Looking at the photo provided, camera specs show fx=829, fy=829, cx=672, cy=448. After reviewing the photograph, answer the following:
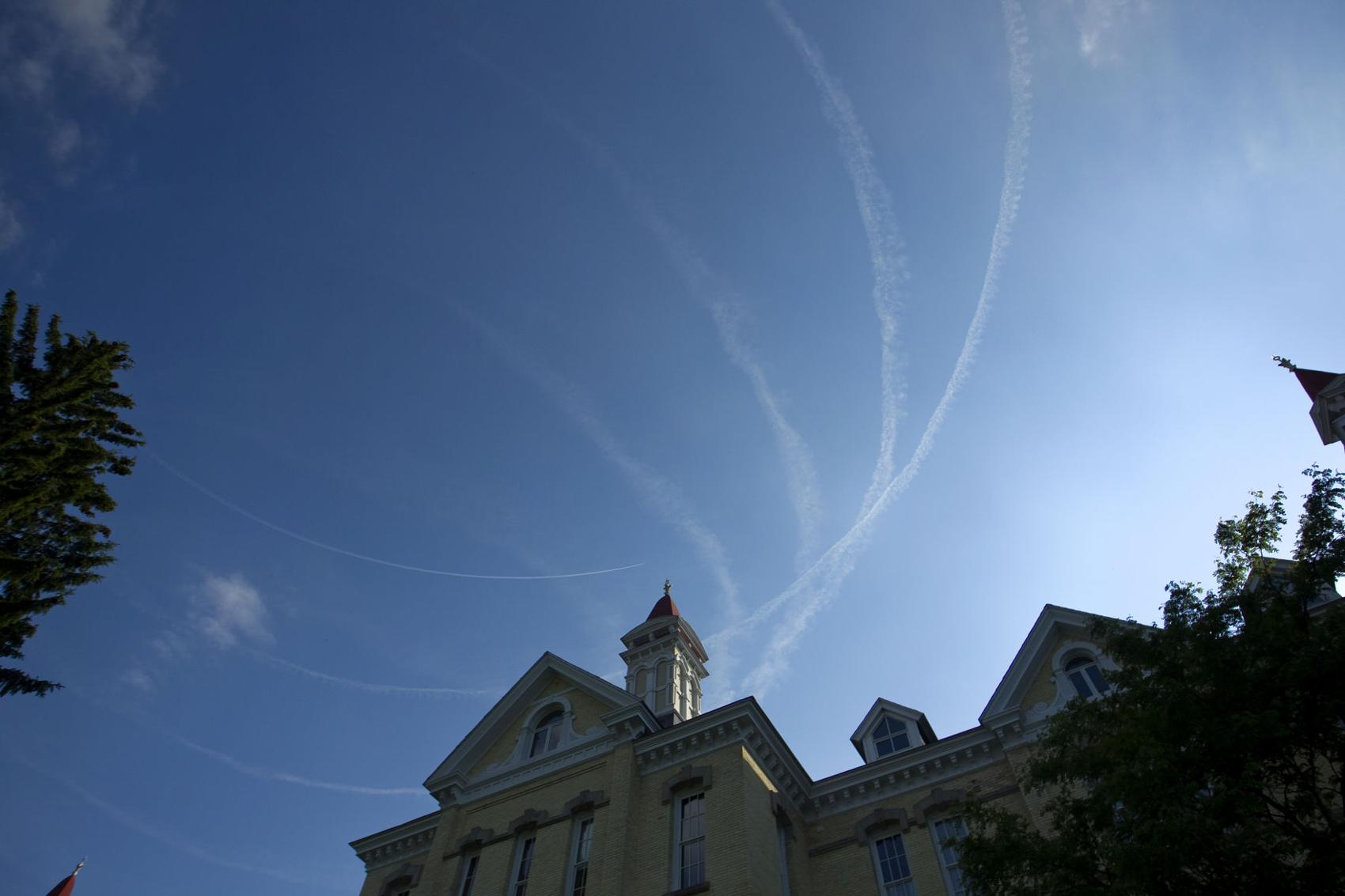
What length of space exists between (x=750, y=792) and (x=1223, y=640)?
41.3 feet

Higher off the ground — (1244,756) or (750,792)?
(750,792)

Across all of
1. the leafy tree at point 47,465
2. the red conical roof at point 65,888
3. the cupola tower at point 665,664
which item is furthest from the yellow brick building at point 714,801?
the red conical roof at point 65,888

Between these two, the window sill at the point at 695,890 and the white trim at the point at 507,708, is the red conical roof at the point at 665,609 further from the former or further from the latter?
A: the window sill at the point at 695,890

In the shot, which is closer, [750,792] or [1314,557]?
[1314,557]

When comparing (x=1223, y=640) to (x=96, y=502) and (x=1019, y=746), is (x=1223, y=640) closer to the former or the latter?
(x=1019, y=746)

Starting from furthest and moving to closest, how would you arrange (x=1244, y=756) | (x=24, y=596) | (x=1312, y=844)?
1. (x=24, y=596)
2. (x=1244, y=756)
3. (x=1312, y=844)

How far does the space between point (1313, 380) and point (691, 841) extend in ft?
96.2

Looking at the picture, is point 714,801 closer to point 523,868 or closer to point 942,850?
point 942,850

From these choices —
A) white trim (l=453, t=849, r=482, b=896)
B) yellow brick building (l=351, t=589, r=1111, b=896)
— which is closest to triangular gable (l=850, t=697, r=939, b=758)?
yellow brick building (l=351, t=589, r=1111, b=896)

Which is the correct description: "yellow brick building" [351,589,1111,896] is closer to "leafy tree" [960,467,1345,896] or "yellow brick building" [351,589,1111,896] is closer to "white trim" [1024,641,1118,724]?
"white trim" [1024,641,1118,724]

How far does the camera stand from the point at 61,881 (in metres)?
50.2

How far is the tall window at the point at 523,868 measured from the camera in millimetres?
23078

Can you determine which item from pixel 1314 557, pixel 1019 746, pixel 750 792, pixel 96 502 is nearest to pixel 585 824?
pixel 750 792

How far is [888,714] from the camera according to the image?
2503 cm
